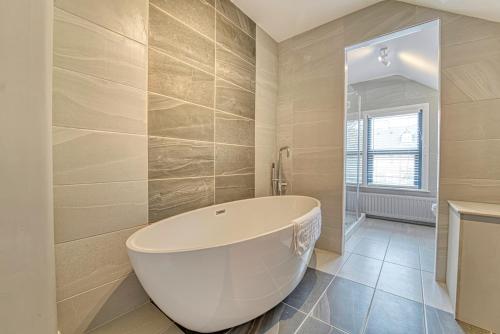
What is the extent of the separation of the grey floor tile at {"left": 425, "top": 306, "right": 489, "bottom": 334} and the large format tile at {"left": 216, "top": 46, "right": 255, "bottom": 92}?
8.27 feet

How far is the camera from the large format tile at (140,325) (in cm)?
123

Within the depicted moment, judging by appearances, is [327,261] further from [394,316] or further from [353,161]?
[353,161]

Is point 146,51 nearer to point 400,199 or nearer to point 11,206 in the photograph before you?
point 11,206

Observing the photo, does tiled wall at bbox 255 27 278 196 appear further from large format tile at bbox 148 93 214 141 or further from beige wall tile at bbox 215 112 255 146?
large format tile at bbox 148 93 214 141

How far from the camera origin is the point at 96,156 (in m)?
1.21

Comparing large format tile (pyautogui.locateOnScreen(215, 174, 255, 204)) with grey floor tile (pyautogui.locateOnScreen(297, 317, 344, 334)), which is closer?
grey floor tile (pyautogui.locateOnScreen(297, 317, 344, 334))

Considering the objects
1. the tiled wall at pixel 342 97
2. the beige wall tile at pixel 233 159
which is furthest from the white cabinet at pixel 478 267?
the beige wall tile at pixel 233 159

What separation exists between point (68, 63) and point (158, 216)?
110cm

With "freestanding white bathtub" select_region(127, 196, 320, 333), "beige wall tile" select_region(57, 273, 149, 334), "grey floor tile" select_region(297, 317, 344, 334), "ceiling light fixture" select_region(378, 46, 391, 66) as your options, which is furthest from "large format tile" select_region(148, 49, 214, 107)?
"ceiling light fixture" select_region(378, 46, 391, 66)

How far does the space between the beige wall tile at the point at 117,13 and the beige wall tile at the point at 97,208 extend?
1.01 m

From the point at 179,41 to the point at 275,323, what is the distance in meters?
2.22

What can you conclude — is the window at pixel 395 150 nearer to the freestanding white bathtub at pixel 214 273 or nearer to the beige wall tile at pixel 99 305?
the freestanding white bathtub at pixel 214 273

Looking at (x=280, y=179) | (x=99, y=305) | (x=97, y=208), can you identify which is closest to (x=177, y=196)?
(x=97, y=208)

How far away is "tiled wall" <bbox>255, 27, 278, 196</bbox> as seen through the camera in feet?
8.09
